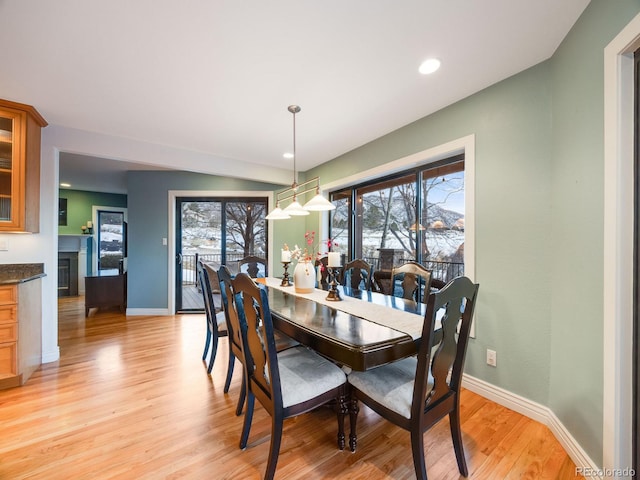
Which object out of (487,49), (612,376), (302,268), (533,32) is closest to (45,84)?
(302,268)

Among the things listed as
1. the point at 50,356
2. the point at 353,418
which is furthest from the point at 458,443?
the point at 50,356

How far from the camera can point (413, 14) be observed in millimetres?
1414

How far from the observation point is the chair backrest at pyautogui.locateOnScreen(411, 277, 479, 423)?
1162mm

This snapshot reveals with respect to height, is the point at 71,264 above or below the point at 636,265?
below

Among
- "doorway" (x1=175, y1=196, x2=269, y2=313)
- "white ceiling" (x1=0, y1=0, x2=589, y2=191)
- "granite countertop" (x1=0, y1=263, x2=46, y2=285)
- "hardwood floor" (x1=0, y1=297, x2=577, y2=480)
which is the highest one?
"white ceiling" (x1=0, y1=0, x2=589, y2=191)

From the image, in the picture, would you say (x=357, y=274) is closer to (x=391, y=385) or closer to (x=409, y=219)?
(x=409, y=219)

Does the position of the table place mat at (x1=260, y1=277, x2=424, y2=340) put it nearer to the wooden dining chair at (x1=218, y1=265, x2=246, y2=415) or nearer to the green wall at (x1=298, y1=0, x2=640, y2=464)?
the wooden dining chair at (x1=218, y1=265, x2=246, y2=415)

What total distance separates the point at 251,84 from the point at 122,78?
938mm

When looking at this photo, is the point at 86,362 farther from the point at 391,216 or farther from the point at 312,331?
the point at 391,216

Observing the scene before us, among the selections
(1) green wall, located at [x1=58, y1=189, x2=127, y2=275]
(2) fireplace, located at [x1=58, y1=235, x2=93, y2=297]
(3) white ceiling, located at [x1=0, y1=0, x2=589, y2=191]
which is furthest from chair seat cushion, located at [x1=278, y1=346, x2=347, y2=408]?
(1) green wall, located at [x1=58, y1=189, x2=127, y2=275]

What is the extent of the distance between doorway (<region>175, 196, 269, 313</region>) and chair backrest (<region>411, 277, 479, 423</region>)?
3.67 meters

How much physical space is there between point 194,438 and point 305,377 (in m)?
0.85

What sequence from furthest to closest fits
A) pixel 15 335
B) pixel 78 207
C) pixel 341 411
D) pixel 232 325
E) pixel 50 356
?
pixel 78 207 → pixel 50 356 → pixel 15 335 → pixel 232 325 → pixel 341 411

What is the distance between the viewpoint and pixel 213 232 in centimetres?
463
